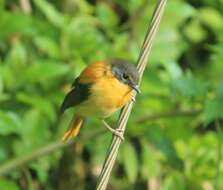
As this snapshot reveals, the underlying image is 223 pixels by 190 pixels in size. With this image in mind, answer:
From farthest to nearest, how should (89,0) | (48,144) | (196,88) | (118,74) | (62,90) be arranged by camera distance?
(89,0) → (62,90) → (48,144) → (196,88) → (118,74)

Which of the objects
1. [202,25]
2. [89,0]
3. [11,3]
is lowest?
[202,25]

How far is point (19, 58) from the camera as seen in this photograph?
569 centimetres

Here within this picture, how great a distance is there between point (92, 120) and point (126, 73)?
1341 millimetres

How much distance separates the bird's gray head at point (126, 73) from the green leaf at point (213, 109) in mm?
467

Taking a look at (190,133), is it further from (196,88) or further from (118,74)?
(118,74)

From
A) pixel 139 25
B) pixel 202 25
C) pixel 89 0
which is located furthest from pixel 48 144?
pixel 202 25

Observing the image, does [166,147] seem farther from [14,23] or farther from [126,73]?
[14,23]

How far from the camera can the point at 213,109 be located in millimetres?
4602

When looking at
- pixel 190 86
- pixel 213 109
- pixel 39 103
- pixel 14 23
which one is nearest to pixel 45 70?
pixel 39 103

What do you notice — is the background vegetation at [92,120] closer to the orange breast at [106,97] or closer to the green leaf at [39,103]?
the green leaf at [39,103]

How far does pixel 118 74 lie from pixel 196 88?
0.57 m

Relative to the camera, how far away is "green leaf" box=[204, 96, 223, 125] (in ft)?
15.0

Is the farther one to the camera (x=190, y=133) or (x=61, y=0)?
(x=61, y=0)

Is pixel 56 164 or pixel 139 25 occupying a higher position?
pixel 139 25
